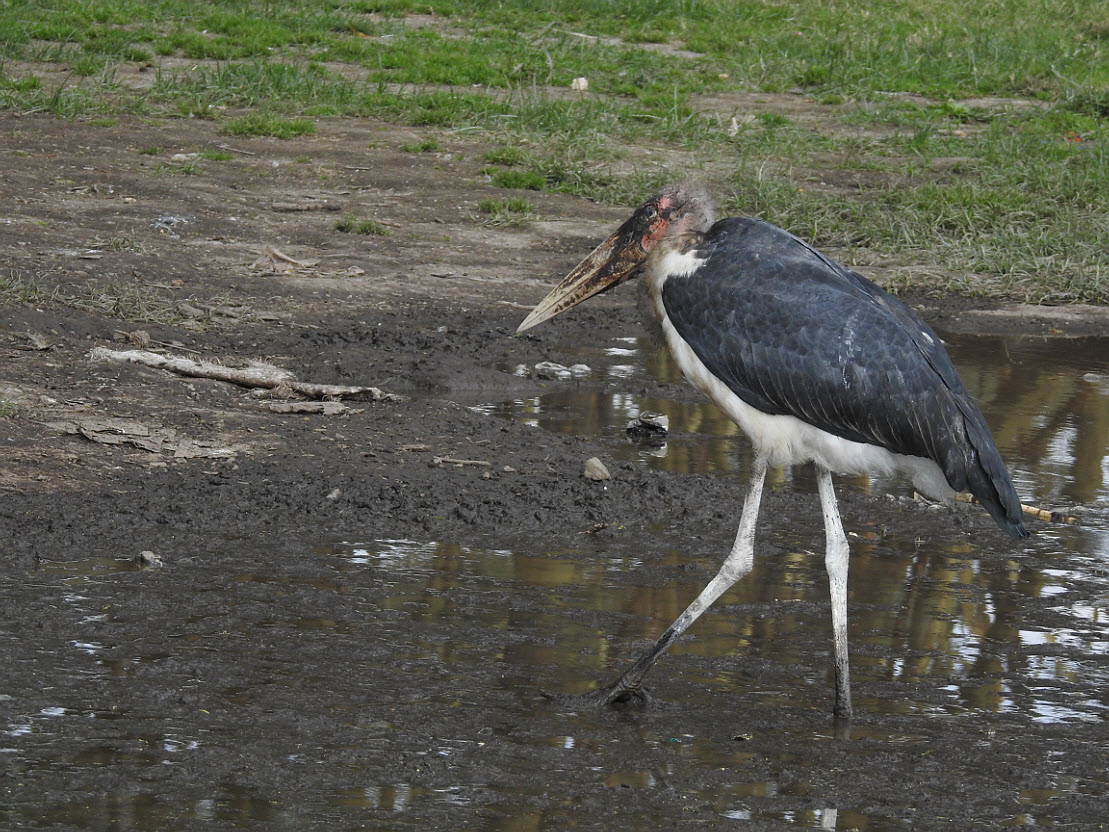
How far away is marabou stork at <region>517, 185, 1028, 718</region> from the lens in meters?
3.90

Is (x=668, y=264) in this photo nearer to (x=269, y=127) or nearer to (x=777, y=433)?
(x=777, y=433)

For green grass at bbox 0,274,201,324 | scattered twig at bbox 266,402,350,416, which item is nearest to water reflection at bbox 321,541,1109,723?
scattered twig at bbox 266,402,350,416

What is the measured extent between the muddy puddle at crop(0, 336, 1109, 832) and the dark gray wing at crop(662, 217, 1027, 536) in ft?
2.14

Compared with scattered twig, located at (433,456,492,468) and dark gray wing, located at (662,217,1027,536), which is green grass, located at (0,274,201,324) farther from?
dark gray wing, located at (662,217,1027,536)

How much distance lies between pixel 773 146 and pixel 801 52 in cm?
431

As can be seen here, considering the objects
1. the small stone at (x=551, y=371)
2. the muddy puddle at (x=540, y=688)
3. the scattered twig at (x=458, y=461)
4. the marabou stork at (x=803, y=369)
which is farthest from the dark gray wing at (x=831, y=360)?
the small stone at (x=551, y=371)

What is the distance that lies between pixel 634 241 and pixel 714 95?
10.9m

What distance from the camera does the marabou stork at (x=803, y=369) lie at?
12.8ft

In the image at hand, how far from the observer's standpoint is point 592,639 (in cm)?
436

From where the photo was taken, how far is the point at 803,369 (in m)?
3.93

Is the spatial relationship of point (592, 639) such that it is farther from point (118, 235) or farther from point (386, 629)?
point (118, 235)

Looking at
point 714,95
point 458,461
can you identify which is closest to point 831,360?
point 458,461

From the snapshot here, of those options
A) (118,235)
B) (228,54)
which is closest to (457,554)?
(118,235)

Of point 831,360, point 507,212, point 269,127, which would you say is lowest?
point 507,212
